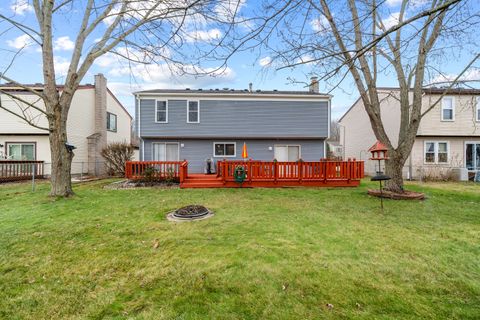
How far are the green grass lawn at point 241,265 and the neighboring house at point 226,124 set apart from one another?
8.52 meters

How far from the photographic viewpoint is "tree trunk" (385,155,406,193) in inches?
332

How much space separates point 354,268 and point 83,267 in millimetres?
3771

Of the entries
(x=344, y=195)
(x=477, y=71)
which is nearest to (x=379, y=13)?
(x=477, y=71)

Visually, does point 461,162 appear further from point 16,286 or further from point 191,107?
point 16,286

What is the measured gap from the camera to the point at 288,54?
3869mm

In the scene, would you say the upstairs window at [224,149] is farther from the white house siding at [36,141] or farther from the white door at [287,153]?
the white house siding at [36,141]

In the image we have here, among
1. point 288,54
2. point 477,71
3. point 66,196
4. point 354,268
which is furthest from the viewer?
point 66,196

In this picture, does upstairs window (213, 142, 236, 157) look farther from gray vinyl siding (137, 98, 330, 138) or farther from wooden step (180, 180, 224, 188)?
wooden step (180, 180, 224, 188)

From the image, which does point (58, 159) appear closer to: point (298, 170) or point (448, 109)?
point (298, 170)

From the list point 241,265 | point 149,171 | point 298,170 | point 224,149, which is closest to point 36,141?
point 149,171

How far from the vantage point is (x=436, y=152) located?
607 inches

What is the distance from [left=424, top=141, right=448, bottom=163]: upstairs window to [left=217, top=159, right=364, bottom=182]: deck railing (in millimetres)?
7917

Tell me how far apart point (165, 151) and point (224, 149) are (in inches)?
142

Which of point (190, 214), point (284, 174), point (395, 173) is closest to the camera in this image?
point (190, 214)
